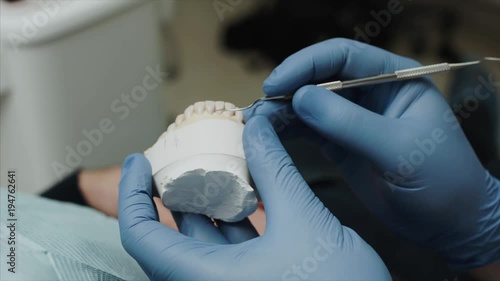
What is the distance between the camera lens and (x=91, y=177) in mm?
1217

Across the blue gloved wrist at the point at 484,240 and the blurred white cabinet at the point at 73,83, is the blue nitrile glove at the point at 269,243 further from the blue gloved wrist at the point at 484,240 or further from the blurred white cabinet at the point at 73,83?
the blurred white cabinet at the point at 73,83

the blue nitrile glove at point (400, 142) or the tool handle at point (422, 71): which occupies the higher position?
the tool handle at point (422, 71)

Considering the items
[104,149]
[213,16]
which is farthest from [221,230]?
[213,16]

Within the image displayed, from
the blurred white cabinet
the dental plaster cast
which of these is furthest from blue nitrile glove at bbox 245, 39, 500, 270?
the blurred white cabinet

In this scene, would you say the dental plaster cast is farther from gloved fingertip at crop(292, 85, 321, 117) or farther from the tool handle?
the tool handle

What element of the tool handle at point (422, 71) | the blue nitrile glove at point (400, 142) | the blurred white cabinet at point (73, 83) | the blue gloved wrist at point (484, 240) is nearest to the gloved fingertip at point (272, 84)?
the blue nitrile glove at point (400, 142)

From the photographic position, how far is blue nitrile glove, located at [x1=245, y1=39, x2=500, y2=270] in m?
0.80

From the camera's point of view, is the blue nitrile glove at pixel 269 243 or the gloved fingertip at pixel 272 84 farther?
the gloved fingertip at pixel 272 84

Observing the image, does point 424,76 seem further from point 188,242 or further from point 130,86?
point 130,86

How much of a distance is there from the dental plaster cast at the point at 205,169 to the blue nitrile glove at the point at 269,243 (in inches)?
0.9

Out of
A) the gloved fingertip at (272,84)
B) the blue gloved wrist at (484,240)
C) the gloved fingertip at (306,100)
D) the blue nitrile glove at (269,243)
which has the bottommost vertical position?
the blue gloved wrist at (484,240)

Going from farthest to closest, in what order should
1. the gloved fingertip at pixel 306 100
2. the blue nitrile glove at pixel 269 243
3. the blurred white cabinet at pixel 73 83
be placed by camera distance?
1. the blurred white cabinet at pixel 73 83
2. the gloved fingertip at pixel 306 100
3. the blue nitrile glove at pixel 269 243

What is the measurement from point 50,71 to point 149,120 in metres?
0.37

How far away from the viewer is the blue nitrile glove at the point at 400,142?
80 centimetres
